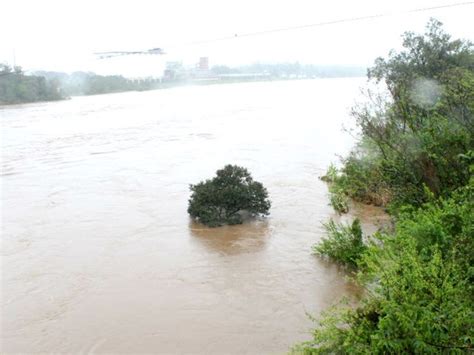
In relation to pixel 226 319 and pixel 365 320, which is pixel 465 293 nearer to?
pixel 365 320

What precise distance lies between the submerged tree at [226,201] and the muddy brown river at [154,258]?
0.28 m

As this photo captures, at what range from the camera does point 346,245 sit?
26.9ft

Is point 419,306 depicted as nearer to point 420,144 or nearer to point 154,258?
point 420,144

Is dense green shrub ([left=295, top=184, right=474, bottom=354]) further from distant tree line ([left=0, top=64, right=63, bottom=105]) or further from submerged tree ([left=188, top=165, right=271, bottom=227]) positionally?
distant tree line ([left=0, top=64, right=63, bottom=105])

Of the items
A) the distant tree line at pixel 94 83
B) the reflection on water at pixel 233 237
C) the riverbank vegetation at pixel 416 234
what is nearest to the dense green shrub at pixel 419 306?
the riverbank vegetation at pixel 416 234

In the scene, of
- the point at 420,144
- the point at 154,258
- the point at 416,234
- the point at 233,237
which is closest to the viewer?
the point at 416,234

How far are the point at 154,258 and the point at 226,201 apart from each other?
2420mm

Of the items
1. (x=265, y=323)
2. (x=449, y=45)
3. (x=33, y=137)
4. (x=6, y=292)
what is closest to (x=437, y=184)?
(x=265, y=323)

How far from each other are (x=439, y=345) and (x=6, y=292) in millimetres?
6054

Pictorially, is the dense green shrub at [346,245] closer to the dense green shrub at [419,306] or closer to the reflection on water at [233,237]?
the reflection on water at [233,237]

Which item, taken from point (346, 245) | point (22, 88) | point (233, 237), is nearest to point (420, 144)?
point (346, 245)

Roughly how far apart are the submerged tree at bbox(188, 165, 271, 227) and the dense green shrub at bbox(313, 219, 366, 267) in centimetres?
278

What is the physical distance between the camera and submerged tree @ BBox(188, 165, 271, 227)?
1090 cm

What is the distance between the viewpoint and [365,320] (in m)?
4.71
